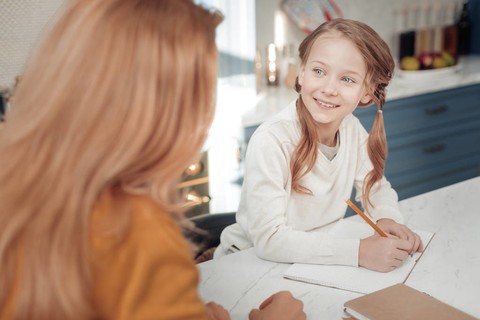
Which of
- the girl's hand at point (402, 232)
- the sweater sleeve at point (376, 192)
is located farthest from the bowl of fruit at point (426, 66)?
the girl's hand at point (402, 232)

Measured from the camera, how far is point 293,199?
1284mm

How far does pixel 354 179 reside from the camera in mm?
1433

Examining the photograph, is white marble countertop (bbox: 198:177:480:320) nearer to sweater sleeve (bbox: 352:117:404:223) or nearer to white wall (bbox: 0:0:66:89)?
sweater sleeve (bbox: 352:117:404:223)

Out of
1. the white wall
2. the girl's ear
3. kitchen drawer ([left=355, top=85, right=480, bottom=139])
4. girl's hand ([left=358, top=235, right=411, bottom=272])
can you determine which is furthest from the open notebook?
kitchen drawer ([left=355, top=85, right=480, bottom=139])

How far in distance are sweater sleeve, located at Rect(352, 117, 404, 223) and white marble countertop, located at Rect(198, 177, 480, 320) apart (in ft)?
0.18

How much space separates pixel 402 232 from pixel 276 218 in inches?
10.4

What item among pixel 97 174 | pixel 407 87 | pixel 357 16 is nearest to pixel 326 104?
pixel 97 174

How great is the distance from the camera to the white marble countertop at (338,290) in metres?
1.04

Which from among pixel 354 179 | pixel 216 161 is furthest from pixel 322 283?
pixel 216 161

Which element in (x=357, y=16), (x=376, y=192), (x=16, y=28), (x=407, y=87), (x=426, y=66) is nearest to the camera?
(x=376, y=192)

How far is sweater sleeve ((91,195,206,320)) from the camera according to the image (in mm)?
671

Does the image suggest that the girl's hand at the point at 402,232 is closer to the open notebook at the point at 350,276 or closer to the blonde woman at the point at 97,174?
the open notebook at the point at 350,276

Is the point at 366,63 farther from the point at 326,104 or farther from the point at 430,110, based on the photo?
the point at 430,110

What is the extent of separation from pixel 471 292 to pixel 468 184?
0.60 metres
